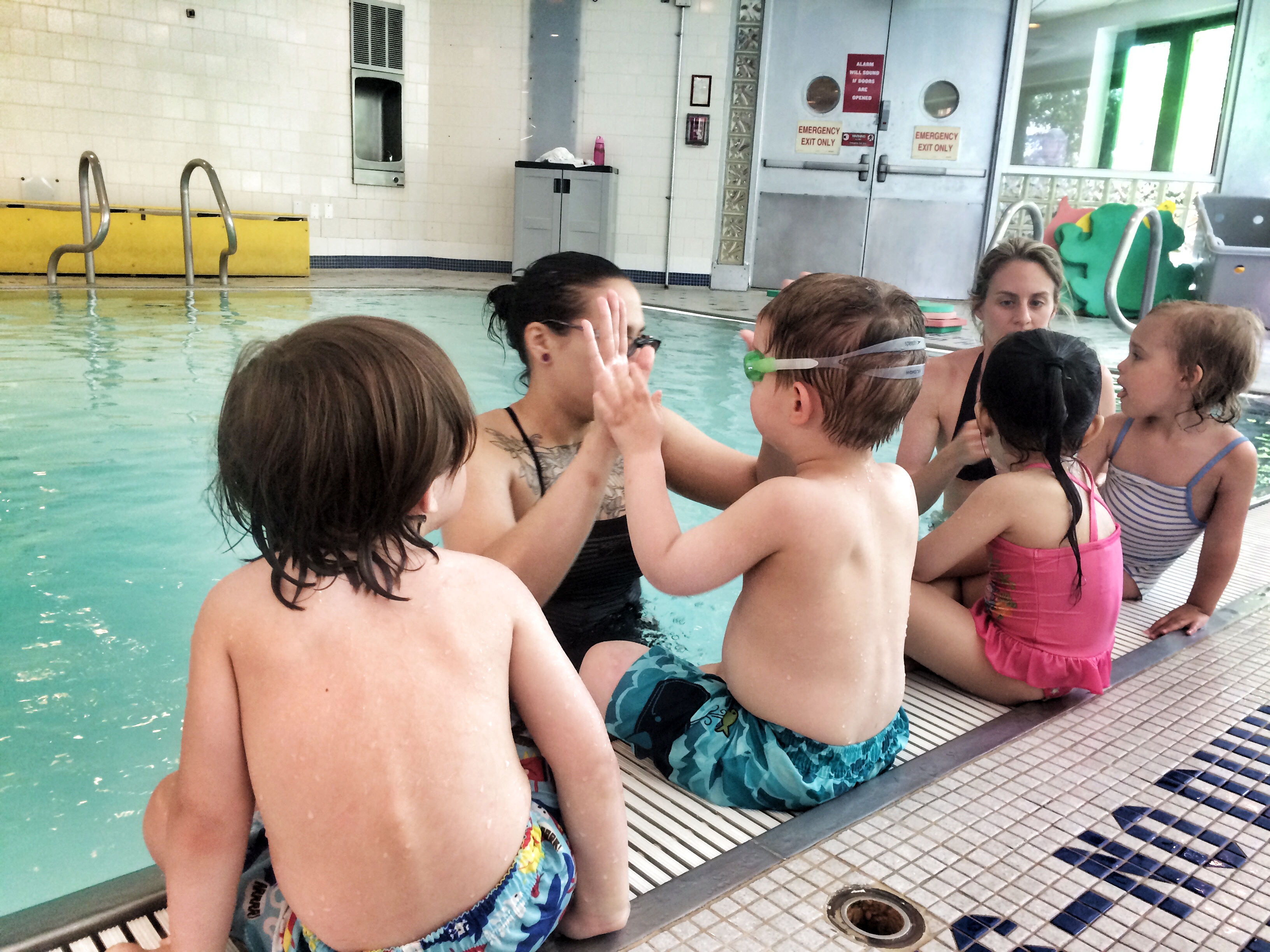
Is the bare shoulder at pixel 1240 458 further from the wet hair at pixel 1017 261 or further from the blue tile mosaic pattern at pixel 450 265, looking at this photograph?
the blue tile mosaic pattern at pixel 450 265

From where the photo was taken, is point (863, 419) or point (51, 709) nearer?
point (863, 419)

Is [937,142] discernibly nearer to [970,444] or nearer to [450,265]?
[450,265]

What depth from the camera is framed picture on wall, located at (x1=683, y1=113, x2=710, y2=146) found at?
1127 centimetres

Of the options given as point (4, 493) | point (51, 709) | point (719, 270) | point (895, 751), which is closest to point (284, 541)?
point (895, 751)

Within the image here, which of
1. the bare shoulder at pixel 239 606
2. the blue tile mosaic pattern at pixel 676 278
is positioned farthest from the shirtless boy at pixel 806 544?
the blue tile mosaic pattern at pixel 676 278

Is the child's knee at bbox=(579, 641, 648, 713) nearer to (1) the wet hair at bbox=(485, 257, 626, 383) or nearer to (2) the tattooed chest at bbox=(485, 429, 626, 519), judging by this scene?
(2) the tattooed chest at bbox=(485, 429, 626, 519)

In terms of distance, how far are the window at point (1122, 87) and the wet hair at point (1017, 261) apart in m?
9.29

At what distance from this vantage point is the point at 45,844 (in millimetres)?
1976

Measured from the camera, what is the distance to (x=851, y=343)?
4.66 ft

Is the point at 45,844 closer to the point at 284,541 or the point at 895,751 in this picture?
the point at 284,541

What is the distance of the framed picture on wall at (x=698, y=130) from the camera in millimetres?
11273

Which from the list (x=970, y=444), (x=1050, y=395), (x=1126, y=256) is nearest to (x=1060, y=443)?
(x=1050, y=395)

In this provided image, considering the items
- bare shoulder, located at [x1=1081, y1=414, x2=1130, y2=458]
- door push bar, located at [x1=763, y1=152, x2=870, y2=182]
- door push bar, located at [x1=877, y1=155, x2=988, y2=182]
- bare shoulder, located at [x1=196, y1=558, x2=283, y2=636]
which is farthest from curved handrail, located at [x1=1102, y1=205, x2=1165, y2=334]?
door push bar, located at [x1=763, y1=152, x2=870, y2=182]

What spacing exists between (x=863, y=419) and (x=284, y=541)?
86 cm
